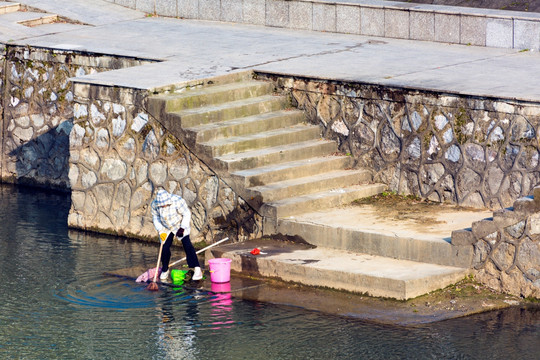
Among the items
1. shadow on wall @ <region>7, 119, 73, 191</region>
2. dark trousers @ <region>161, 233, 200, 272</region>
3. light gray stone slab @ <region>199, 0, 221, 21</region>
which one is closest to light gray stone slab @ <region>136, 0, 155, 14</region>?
light gray stone slab @ <region>199, 0, 221, 21</region>

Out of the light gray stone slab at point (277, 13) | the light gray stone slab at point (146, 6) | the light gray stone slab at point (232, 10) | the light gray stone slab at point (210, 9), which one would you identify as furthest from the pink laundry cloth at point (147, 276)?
the light gray stone slab at point (146, 6)

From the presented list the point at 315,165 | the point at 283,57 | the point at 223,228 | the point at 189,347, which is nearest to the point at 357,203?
the point at 315,165

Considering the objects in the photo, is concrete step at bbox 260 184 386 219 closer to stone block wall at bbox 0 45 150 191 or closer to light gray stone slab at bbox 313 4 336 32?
light gray stone slab at bbox 313 4 336 32

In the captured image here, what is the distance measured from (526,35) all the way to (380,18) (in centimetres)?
252

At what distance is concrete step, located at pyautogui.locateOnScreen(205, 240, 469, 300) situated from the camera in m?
12.0

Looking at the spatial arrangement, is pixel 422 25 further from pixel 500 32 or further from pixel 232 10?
pixel 232 10

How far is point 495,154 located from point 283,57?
14.5 feet

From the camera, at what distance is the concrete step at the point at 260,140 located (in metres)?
14.6

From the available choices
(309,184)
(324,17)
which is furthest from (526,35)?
(309,184)

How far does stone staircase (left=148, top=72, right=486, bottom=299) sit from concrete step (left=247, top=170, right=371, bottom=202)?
0.5 inches

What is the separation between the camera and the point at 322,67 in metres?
15.9

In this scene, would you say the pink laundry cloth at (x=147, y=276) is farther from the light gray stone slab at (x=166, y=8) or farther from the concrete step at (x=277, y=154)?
the light gray stone slab at (x=166, y=8)

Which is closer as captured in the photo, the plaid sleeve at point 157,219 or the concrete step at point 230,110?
the plaid sleeve at point 157,219

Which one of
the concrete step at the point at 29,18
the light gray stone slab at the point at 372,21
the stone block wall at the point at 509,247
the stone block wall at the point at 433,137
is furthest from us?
the concrete step at the point at 29,18
